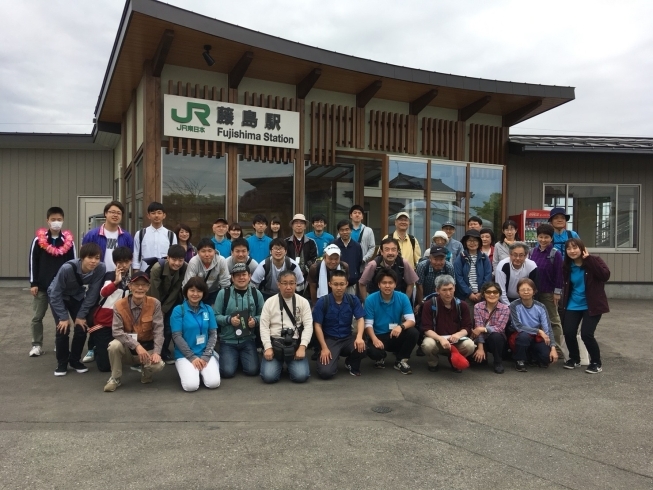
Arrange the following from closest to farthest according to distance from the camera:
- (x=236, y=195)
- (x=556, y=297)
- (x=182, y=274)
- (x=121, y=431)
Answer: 1. (x=121, y=431)
2. (x=182, y=274)
3. (x=556, y=297)
4. (x=236, y=195)

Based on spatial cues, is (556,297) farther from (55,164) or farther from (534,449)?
(55,164)

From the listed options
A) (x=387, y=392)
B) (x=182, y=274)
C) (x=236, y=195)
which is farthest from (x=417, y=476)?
(x=236, y=195)

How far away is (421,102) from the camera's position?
1043cm

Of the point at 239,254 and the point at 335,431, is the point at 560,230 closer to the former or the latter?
the point at 239,254

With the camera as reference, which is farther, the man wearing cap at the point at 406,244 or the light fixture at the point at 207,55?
the light fixture at the point at 207,55

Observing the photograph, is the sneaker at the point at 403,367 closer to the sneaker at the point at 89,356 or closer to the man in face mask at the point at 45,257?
the sneaker at the point at 89,356

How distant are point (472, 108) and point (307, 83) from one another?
12.9ft

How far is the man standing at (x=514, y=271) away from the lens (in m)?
6.45

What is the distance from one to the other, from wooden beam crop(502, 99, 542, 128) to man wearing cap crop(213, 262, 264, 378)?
8.19m

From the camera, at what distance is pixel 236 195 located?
8.84 m

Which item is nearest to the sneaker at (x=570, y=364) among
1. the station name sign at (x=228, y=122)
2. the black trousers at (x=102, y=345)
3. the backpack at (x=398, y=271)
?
the backpack at (x=398, y=271)

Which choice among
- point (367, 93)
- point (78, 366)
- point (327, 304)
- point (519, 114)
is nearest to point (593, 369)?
point (327, 304)

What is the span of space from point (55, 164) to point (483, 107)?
37.1 feet

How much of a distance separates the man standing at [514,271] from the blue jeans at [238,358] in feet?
10.5
